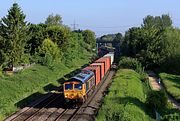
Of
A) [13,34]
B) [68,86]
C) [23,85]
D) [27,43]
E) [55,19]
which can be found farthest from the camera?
[55,19]

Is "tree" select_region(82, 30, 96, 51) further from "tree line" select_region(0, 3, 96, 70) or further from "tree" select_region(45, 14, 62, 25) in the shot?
"tree line" select_region(0, 3, 96, 70)

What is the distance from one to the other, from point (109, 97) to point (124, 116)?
31.2ft

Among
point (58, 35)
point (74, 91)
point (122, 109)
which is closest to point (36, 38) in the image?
point (58, 35)

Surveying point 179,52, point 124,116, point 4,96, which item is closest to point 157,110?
point 124,116

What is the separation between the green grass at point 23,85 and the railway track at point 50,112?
1.43 metres

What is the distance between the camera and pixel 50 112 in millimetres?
33469

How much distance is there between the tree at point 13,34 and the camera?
172ft

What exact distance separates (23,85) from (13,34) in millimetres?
11581

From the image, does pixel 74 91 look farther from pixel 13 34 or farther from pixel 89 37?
pixel 89 37

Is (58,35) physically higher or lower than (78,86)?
higher

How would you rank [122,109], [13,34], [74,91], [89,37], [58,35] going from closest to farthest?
[122,109] → [74,91] → [13,34] → [58,35] → [89,37]

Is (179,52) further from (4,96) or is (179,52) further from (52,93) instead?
(4,96)

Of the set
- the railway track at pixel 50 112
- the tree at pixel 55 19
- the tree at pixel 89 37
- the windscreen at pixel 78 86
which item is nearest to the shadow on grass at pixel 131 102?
the railway track at pixel 50 112

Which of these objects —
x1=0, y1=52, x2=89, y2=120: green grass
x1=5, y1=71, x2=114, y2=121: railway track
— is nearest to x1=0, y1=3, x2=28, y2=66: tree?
x1=0, y1=52, x2=89, y2=120: green grass
